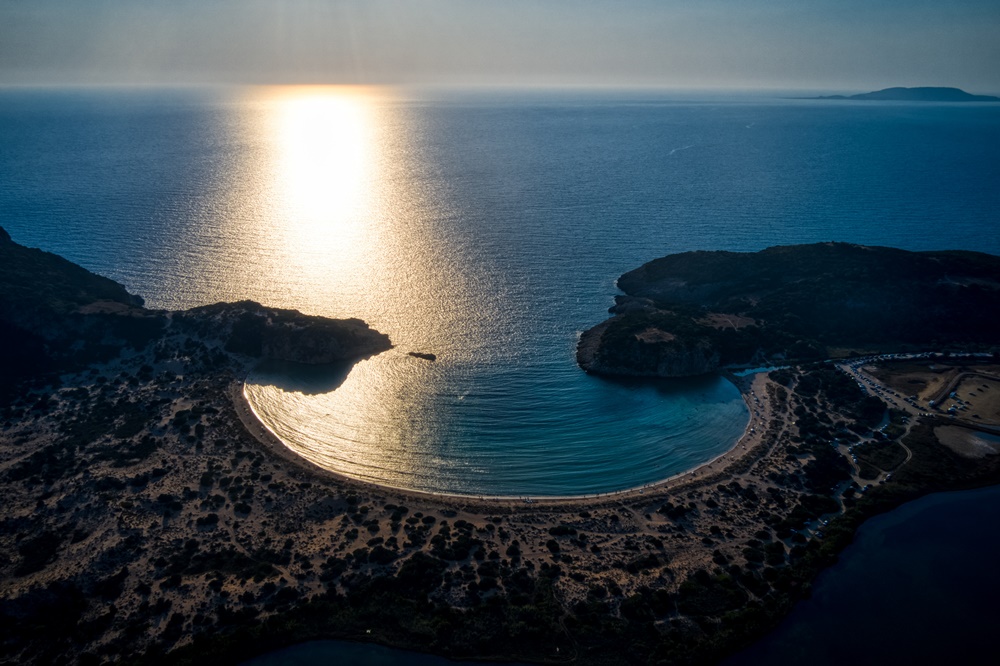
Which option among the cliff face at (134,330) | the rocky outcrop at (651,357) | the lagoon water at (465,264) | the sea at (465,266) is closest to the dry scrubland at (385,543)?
the sea at (465,266)

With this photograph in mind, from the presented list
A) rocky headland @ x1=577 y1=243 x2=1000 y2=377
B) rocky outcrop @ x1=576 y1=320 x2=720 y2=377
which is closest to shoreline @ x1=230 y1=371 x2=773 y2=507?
rocky outcrop @ x1=576 y1=320 x2=720 y2=377

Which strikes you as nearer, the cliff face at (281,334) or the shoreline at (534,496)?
the shoreline at (534,496)

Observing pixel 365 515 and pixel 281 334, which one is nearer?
pixel 365 515

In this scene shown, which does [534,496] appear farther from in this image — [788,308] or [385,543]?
[788,308]

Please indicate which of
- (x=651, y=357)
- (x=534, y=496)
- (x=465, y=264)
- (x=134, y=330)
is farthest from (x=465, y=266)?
(x=534, y=496)

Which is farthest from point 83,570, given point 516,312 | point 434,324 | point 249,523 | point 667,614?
point 516,312

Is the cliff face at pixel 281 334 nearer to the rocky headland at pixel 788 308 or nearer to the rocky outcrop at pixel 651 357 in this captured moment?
the rocky outcrop at pixel 651 357

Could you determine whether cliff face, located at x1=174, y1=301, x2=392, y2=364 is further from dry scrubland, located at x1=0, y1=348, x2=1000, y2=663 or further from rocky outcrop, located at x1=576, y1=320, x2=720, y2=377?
rocky outcrop, located at x1=576, y1=320, x2=720, y2=377
